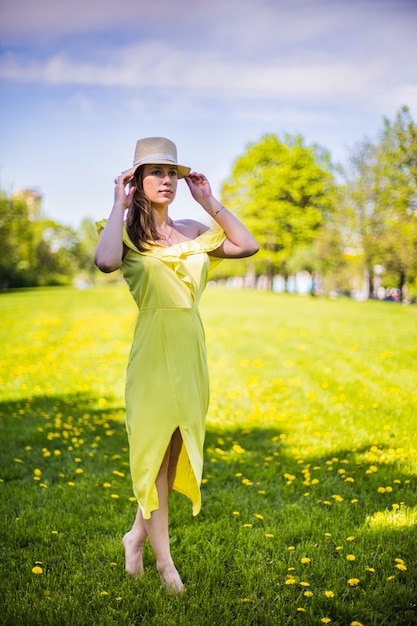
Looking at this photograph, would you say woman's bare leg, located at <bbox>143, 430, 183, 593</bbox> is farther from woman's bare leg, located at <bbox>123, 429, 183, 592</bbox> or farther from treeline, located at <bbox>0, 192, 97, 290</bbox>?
treeline, located at <bbox>0, 192, 97, 290</bbox>

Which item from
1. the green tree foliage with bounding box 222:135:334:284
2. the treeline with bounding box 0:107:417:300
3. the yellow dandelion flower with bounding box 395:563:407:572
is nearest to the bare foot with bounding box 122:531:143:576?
the yellow dandelion flower with bounding box 395:563:407:572

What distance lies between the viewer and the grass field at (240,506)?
2.93 metres

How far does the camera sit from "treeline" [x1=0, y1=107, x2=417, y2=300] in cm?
2388

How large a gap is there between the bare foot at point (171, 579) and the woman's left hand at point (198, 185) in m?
2.10

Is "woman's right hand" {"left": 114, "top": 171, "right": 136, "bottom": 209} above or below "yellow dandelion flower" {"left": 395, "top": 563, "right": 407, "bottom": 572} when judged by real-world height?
above

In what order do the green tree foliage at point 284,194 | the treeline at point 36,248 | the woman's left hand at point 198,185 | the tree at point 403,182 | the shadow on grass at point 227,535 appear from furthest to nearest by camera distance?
the treeline at point 36,248 < the green tree foliage at point 284,194 < the tree at point 403,182 < the woman's left hand at point 198,185 < the shadow on grass at point 227,535

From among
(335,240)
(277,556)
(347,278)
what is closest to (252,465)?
(277,556)

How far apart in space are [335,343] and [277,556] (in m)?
9.52

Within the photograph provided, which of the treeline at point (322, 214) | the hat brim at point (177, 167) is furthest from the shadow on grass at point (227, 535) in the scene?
the treeline at point (322, 214)

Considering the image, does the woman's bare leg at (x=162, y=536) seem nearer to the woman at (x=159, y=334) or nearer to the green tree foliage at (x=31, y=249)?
the woman at (x=159, y=334)

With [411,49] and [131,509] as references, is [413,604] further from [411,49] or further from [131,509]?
[411,49]

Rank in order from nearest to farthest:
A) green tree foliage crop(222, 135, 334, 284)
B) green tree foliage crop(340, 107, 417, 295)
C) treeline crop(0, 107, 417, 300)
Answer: green tree foliage crop(340, 107, 417, 295) → treeline crop(0, 107, 417, 300) → green tree foliage crop(222, 135, 334, 284)

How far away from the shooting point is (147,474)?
2.98 metres

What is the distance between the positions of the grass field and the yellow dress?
2.22 ft
